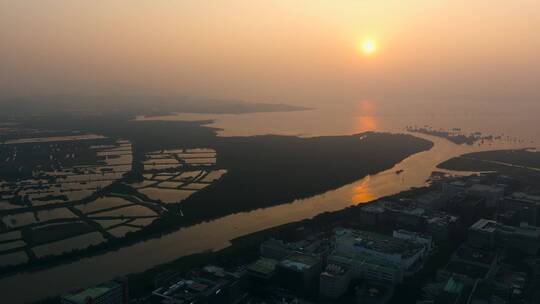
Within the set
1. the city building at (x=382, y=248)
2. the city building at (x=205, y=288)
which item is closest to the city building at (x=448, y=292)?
the city building at (x=382, y=248)

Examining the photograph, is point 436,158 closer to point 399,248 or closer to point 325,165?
point 325,165

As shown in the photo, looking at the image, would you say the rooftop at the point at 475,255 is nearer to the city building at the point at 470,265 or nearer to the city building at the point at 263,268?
the city building at the point at 470,265

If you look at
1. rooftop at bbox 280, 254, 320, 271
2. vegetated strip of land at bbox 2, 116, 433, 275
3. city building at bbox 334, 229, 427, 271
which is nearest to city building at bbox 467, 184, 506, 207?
vegetated strip of land at bbox 2, 116, 433, 275

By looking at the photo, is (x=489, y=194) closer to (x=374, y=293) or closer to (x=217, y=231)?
(x=374, y=293)

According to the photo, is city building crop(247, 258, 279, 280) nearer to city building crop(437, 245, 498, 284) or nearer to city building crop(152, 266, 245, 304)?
city building crop(152, 266, 245, 304)

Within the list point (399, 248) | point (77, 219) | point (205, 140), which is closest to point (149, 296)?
point (399, 248)

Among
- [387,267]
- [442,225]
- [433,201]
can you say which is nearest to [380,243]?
[387,267]
